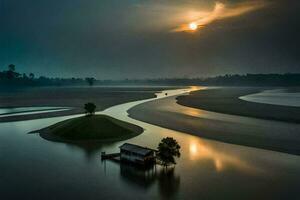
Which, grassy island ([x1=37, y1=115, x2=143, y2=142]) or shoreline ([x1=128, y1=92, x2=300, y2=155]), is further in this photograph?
grassy island ([x1=37, y1=115, x2=143, y2=142])

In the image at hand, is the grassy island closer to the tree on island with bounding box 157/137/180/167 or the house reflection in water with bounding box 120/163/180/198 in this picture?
the house reflection in water with bounding box 120/163/180/198

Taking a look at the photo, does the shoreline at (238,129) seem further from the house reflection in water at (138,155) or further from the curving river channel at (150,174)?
the house reflection in water at (138,155)

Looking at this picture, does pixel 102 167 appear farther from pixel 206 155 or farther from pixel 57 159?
pixel 206 155

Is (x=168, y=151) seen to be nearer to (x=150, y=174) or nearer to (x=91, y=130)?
(x=150, y=174)

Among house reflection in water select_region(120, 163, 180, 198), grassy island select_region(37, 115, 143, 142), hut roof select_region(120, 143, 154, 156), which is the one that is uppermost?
hut roof select_region(120, 143, 154, 156)

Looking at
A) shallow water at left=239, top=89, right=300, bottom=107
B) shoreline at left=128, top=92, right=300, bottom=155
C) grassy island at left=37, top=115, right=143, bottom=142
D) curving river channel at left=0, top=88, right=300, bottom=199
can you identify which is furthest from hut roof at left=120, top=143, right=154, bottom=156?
shallow water at left=239, top=89, right=300, bottom=107

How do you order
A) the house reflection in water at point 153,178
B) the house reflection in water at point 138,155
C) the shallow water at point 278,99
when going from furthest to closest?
1. the shallow water at point 278,99
2. the house reflection in water at point 138,155
3. the house reflection in water at point 153,178

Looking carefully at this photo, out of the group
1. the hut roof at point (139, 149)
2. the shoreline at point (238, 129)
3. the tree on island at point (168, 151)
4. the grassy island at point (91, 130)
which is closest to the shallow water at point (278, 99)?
the shoreline at point (238, 129)
